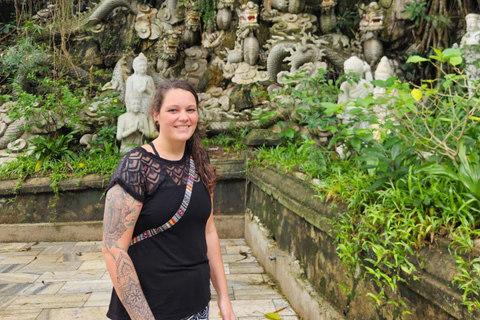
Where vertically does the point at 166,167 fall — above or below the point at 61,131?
above

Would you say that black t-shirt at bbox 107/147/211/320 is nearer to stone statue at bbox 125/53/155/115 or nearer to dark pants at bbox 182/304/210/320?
dark pants at bbox 182/304/210/320

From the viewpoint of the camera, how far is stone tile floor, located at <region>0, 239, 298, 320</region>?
3305 millimetres

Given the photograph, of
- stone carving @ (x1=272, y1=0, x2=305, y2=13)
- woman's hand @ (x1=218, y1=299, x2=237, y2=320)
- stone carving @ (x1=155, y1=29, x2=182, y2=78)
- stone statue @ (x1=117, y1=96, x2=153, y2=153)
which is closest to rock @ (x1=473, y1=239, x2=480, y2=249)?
woman's hand @ (x1=218, y1=299, x2=237, y2=320)

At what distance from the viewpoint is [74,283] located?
3902 mm

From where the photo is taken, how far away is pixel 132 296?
1.43 m

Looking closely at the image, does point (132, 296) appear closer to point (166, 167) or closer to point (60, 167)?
point (166, 167)

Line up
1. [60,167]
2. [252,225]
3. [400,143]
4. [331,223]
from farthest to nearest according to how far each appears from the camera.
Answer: [60,167] → [252,225] → [331,223] → [400,143]

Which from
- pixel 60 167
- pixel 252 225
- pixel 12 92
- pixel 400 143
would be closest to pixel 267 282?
pixel 252 225

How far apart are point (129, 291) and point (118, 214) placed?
26 cm

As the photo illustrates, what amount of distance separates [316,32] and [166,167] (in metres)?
7.46

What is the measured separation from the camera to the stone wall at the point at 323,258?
1.63m

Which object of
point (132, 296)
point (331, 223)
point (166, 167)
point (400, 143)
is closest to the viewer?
point (132, 296)

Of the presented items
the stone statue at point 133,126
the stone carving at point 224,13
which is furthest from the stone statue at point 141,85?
the stone carving at point 224,13

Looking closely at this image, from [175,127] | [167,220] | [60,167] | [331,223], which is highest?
[175,127]
